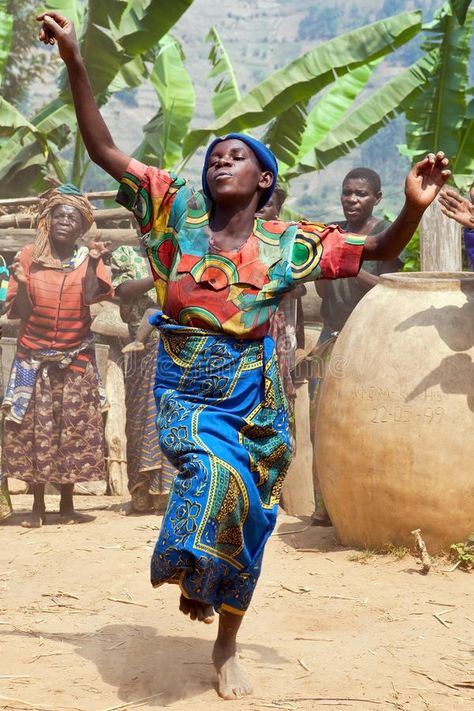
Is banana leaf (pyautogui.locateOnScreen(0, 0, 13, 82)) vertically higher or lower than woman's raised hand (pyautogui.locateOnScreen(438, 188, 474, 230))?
higher

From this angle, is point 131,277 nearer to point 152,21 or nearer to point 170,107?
point 152,21

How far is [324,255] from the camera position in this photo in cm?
424

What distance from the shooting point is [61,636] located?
5.09m

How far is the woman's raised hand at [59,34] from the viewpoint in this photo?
4.08 meters

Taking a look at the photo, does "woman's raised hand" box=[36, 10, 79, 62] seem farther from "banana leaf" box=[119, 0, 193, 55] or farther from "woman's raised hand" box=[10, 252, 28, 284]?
"banana leaf" box=[119, 0, 193, 55]

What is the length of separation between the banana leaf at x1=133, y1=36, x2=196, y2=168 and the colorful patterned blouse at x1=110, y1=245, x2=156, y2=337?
4076 millimetres

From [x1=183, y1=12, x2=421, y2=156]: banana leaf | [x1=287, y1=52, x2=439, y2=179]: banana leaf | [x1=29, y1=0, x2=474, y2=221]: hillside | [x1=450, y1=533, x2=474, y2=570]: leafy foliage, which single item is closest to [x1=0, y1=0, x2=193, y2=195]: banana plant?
[x1=183, y1=12, x2=421, y2=156]: banana leaf

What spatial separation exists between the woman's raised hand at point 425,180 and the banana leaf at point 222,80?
9.47 m

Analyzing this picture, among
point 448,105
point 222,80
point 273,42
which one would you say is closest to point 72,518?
point 448,105

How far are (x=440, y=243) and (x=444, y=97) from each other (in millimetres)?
4373

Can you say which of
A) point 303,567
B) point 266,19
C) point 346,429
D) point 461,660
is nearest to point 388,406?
point 346,429

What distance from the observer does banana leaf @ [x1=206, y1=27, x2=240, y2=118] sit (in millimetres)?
13414

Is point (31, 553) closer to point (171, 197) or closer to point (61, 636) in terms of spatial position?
point (61, 636)

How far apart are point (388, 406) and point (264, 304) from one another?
229cm
